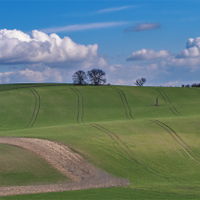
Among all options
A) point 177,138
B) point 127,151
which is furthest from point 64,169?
point 177,138

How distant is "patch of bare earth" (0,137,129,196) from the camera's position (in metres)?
16.2

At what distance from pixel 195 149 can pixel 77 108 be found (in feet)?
80.1

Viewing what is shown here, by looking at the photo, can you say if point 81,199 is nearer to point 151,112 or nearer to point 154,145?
point 154,145

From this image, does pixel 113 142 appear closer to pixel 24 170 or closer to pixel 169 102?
pixel 24 170

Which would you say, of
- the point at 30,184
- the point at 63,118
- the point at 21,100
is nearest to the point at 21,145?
the point at 30,184

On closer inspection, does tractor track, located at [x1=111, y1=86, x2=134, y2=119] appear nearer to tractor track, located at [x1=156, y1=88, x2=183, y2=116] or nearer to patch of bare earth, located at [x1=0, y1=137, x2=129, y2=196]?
tractor track, located at [x1=156, y1=88, x2=183, y2=116]

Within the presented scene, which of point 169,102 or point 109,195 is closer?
point 109,195

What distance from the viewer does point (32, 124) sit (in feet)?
131

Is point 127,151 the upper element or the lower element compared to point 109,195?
upper

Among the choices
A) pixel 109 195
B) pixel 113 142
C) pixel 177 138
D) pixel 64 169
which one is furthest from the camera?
pixel 177 138

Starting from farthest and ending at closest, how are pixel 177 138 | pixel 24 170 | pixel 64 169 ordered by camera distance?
pixel 177 138 → pixel 64 169 → pixel 24 170

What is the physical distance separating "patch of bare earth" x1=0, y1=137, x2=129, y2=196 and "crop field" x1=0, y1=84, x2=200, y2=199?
56 cm

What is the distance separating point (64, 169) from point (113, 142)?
7.27 metres

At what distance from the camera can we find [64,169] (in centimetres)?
1930
